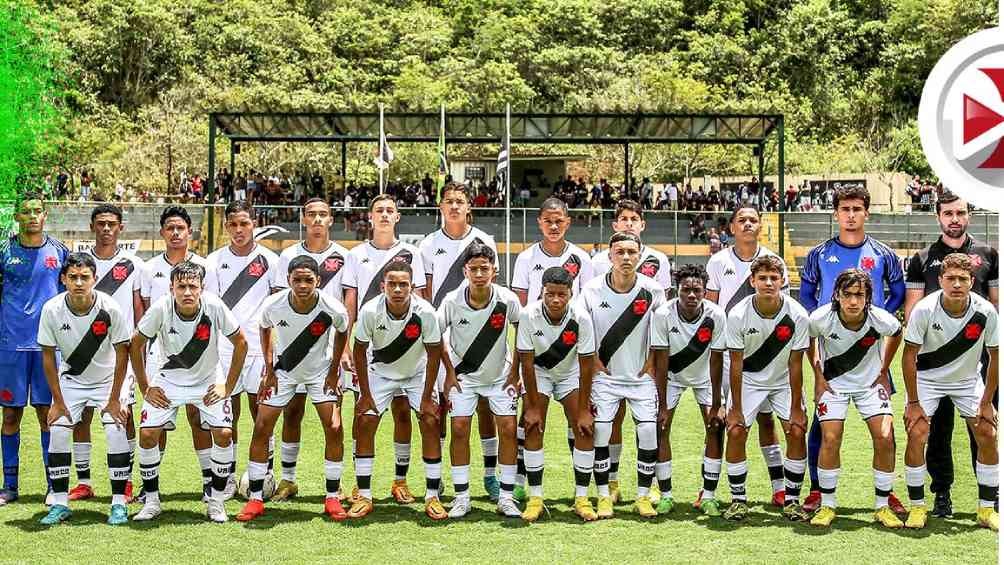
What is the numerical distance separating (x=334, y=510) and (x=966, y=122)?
4.90 meters

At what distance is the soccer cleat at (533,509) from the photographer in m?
7.34

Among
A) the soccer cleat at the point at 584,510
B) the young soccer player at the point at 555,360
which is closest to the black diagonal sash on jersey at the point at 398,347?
the young soccer player at the point at 555,360

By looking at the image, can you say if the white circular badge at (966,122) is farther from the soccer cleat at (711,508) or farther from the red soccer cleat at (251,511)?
the red soccer cleat at (251,511)

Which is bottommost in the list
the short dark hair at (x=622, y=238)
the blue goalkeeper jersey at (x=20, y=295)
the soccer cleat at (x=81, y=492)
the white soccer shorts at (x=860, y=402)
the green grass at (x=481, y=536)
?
the green grass at (x=481, y=536)

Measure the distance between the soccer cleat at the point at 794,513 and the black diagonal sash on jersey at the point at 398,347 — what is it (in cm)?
262

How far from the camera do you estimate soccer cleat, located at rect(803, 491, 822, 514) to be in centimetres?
743

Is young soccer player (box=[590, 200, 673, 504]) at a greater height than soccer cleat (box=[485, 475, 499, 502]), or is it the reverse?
young soccer player (box=[590, 200, 673, 504])

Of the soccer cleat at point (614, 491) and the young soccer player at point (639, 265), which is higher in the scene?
the young soccer player at point (639, 265)

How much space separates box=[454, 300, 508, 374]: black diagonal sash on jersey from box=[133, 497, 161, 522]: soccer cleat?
7.10 feet

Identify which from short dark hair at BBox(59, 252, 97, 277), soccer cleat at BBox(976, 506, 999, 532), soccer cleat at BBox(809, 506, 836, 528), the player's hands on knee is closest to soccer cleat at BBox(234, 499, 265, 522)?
the player's hands on knee

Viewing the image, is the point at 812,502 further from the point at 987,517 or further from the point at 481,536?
the point at 481,536

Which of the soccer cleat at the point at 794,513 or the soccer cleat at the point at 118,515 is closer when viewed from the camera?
the soccer cleat at the point at 118,515

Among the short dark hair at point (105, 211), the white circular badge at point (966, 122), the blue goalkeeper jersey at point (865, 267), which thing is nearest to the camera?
the white circular badge at point (966, 122)

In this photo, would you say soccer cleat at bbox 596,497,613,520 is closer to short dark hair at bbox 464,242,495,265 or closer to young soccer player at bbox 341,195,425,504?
young soccer player at bbox 341,195,425,504
